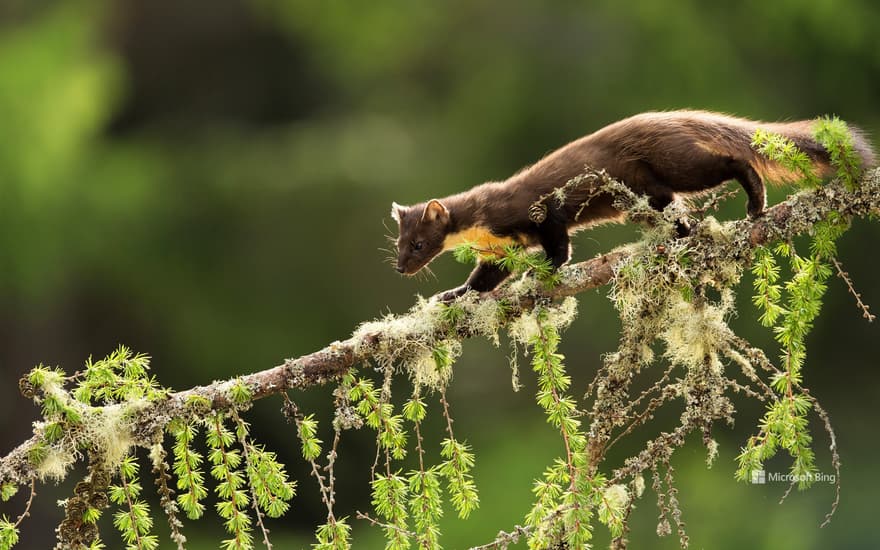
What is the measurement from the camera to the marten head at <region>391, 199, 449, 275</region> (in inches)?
185

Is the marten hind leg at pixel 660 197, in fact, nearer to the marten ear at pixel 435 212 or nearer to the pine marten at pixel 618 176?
the pine marten at pixel 618 176

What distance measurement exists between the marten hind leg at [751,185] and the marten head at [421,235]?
49.0 inches

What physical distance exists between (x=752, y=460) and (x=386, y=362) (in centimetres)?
108

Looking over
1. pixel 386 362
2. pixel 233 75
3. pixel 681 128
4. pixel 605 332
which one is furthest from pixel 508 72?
pixel 386 362

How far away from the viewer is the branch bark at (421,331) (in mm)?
3236

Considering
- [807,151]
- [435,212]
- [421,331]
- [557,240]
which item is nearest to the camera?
[421,331]

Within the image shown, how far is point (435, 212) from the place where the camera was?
4688 mm

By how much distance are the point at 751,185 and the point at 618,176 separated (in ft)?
1.55

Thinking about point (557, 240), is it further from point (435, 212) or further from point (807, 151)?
point (807, 151)

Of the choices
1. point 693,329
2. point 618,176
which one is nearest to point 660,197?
point 618,176

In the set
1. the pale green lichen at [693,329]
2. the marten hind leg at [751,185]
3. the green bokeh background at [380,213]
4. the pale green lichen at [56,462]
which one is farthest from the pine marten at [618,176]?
the green bokeh background at [380,213]

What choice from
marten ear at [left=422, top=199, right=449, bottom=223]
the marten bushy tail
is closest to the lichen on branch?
the marten bushy tail

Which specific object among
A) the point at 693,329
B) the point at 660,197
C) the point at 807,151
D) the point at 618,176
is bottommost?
the point at 693,329

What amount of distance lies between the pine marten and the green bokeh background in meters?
5.32
